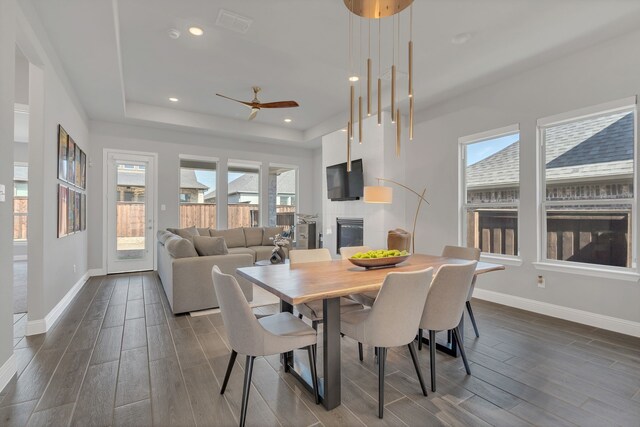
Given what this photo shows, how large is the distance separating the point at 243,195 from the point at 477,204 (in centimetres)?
501

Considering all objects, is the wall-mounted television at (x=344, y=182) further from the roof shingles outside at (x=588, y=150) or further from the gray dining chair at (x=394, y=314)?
the gray dining chair at (x=394, y=314)

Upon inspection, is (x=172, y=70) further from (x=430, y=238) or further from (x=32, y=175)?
(x=430, y=238)

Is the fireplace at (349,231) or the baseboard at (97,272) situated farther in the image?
the fireplace at (349,231)

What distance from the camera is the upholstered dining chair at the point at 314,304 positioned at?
231 cm

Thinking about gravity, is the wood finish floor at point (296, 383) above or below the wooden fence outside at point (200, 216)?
below

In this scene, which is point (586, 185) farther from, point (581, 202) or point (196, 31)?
point (196, 31)

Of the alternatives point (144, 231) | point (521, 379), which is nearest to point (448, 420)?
point (521, 379)

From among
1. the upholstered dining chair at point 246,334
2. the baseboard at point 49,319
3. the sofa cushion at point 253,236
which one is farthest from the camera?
the sofa cushion at point 253,236

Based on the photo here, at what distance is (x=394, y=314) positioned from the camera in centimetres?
180

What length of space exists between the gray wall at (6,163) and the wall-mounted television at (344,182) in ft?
13.9

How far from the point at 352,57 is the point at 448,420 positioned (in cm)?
364

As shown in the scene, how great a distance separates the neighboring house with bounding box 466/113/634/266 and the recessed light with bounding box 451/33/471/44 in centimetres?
143

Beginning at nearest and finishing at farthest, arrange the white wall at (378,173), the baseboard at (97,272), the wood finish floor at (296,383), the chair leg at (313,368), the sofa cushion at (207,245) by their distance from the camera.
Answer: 1. the wood finish floor at (296,383)
2. the chair leg at (313,368)
3. the sofa cushion at (207,245)
4. the white wall at (378,173)
5. the baseboard at (97,272)

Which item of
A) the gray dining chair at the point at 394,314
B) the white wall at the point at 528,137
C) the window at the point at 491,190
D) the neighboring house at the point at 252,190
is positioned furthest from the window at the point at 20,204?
the window at the point at 491,190
